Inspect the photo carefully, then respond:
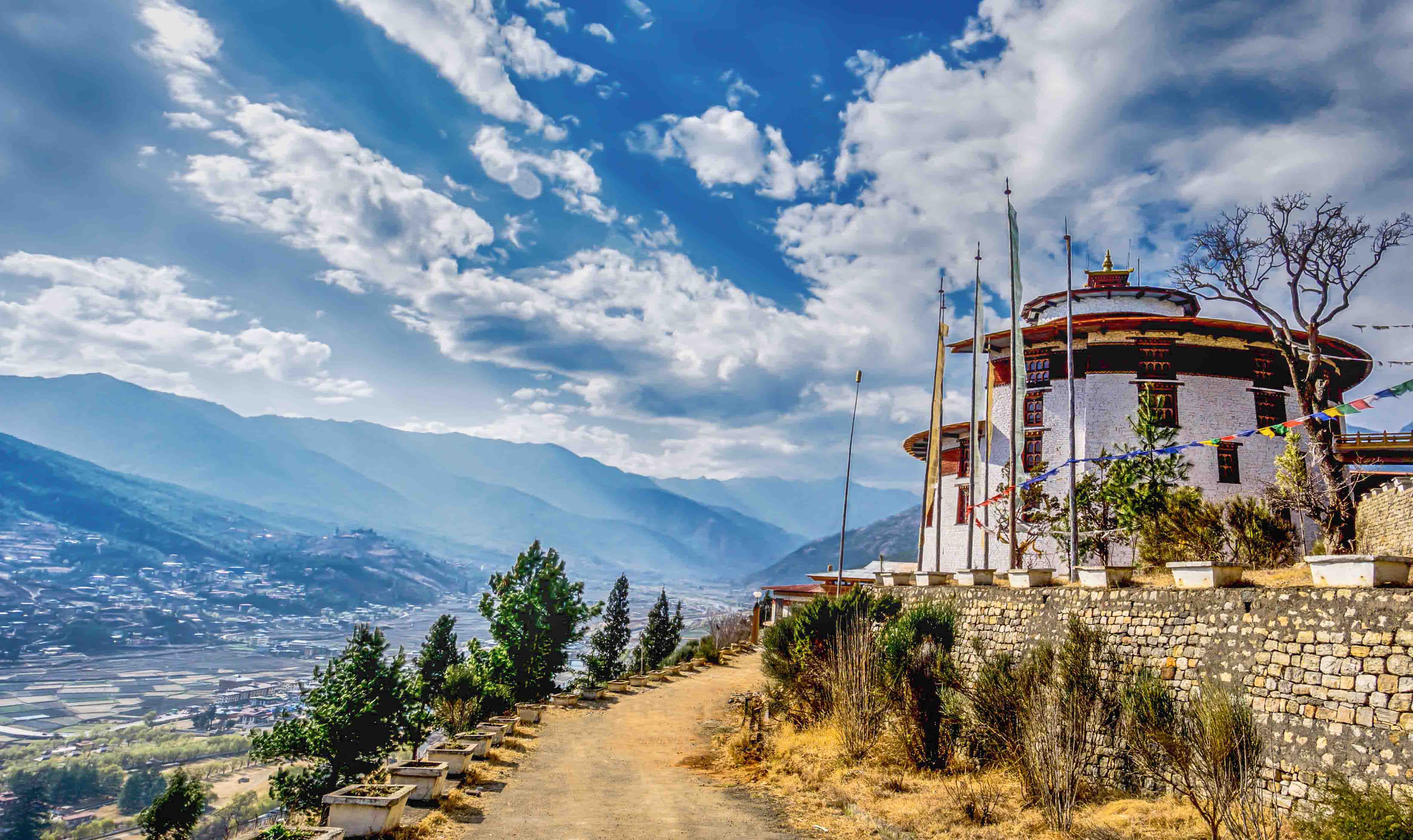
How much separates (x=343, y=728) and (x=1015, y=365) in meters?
20.4

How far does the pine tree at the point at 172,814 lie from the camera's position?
21094 millimetres

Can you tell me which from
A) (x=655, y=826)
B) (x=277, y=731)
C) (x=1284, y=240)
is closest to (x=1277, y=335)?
(x=1284, y=240)

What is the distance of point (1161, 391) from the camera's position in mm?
29312

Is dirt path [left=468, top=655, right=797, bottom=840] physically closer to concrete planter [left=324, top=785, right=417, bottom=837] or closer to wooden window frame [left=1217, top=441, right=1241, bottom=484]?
concrete planter [left=324, top=785, right=417, bottom=837]

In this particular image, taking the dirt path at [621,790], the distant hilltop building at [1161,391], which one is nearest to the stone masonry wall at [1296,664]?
the dirt path at [621,790]

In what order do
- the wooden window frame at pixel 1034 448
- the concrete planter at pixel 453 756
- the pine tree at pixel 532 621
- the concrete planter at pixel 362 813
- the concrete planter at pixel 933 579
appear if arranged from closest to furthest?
1. the concrete planter at pixel 362 813
2. the concrete planter at pixel 453 756
3. the concrete planter at pixel 933 579
4. the wooden window frame at pixel 1034 448
5. the pine tree at pixel 532 621

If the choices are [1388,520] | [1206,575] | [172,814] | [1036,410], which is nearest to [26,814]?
[172,814]

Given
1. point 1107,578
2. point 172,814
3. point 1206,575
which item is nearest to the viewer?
point 1206,575

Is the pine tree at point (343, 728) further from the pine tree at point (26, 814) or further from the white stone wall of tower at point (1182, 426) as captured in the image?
Answer: the pine tree at point (26, 814)

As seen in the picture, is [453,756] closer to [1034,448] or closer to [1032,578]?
[1032,578]

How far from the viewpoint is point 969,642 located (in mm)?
16766

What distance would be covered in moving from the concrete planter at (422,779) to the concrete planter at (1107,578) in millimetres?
11615

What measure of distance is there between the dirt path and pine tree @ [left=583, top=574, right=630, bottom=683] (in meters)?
20.8

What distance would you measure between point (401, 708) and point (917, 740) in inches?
580
